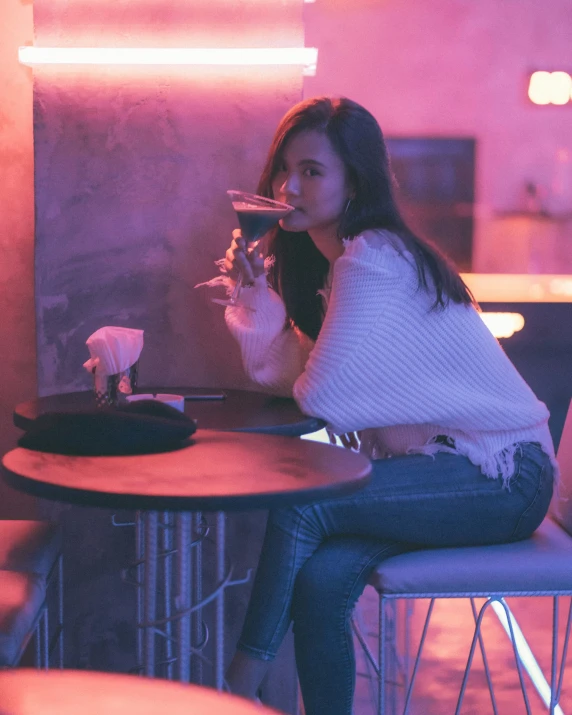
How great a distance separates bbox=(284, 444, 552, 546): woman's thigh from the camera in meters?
1.53

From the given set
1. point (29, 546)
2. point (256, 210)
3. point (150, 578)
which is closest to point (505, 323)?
point (256, 210)

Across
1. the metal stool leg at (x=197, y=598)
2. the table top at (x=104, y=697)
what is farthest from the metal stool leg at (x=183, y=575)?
the table top at (x=104, y=697)

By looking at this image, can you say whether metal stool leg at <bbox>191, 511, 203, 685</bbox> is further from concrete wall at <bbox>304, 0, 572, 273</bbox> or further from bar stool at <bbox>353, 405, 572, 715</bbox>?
concrete wall at <bbox>304, 0, 572, 273</bbox>

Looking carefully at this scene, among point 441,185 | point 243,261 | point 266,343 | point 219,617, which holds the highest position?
point 441,185

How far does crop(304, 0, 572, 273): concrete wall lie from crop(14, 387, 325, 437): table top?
4618 millimetres

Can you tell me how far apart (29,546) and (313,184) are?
2.86 ft

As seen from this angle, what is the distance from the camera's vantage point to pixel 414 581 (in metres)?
1.50

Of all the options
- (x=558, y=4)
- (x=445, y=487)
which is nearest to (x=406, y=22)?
(x=558, y=4)

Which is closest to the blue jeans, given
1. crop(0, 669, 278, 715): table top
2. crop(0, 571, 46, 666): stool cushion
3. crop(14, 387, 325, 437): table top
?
crop(14, 387, 325, 437): table top

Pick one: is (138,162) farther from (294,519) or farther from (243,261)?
(294,519)

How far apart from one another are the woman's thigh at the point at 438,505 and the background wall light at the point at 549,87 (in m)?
5.18

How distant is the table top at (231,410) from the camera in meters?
1.49

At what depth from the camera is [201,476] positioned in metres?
1.12

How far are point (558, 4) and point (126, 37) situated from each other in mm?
4961
